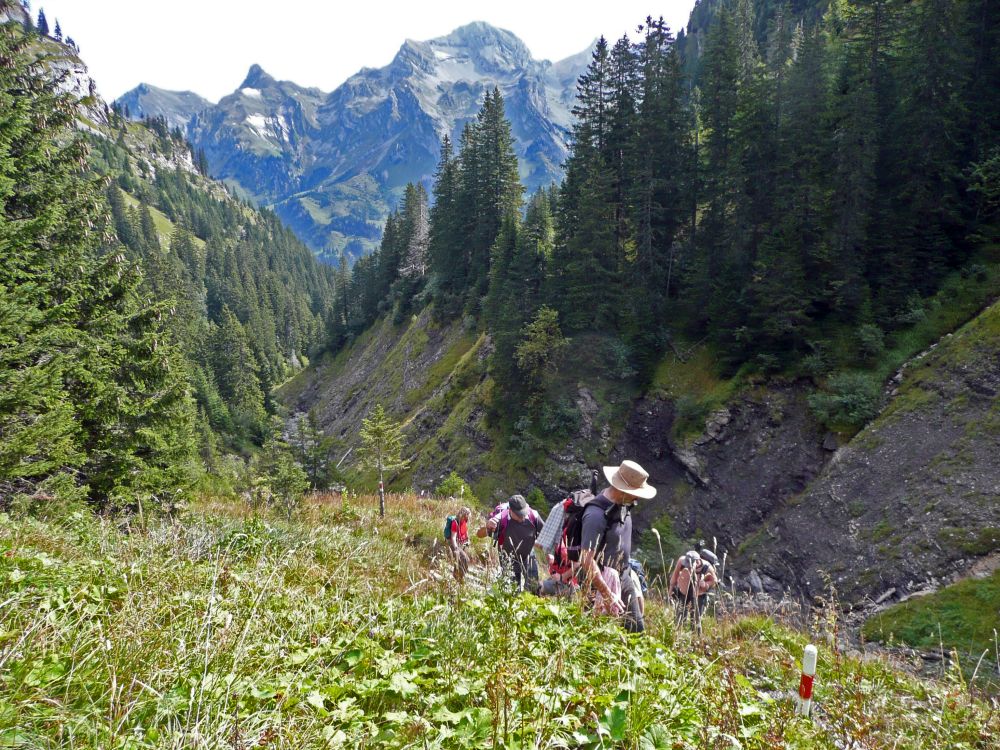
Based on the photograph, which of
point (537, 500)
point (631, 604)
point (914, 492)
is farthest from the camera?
point (537, 500)

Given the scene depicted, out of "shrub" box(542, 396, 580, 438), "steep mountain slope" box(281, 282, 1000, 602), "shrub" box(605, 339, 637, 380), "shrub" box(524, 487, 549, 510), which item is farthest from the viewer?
"shrub" box(605, 339, 637, 380)

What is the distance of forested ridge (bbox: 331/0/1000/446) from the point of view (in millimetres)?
21766

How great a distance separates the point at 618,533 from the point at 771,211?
27277 mm

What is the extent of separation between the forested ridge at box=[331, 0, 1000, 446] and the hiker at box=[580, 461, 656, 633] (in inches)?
740

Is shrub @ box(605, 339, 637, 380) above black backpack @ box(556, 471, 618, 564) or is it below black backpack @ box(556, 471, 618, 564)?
above

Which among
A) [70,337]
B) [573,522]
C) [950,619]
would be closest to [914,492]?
[950,619]

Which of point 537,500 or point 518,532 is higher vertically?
point 518,532

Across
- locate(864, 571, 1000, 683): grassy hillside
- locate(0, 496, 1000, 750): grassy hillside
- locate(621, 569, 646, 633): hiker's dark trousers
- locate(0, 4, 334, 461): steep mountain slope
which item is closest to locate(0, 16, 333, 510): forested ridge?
locate(0, 4, 334, 461): steep mountain slope

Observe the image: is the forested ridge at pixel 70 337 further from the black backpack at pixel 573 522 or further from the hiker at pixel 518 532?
the black backpack at pixel 573 522

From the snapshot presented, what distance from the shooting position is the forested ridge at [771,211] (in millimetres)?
21766

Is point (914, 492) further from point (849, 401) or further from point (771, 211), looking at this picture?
point (771, 211)

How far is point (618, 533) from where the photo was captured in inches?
200

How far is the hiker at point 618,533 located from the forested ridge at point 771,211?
61.7ft

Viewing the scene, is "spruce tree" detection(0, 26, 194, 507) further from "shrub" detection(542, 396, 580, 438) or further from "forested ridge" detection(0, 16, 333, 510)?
"shrub" detection(542, 396, 580, 438)
